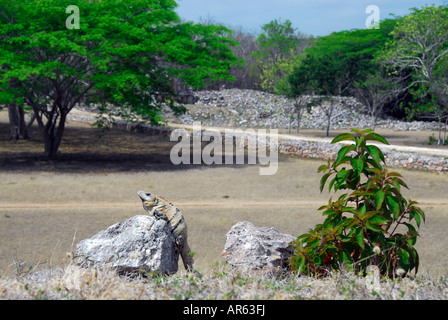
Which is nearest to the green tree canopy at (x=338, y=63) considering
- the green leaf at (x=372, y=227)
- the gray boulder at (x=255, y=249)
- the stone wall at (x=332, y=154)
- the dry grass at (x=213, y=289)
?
the stone wall at (x=332, y=154)

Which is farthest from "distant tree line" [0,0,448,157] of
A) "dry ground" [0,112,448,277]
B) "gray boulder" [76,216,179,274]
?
"gray boulder" [76,216,179,274]

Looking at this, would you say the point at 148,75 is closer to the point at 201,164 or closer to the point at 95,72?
the point at 95,72

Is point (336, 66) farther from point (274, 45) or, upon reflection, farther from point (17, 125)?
point (274, 45)

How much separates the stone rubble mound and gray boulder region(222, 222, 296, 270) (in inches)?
1171

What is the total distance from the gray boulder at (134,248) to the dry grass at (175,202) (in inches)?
13.6

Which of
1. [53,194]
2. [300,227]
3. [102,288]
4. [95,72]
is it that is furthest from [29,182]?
[102,288]

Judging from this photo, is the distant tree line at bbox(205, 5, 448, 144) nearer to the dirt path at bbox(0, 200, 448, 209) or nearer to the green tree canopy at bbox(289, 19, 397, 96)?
the green tree canopy at bbox(289, 19, 397, 96)

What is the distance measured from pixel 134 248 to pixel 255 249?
1213mm

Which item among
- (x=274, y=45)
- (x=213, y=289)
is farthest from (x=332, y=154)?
(x=274, y=45)

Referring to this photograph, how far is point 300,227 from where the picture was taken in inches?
361

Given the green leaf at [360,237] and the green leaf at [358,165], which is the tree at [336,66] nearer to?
the green leaf at [358,165]

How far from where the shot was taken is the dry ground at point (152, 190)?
7977 millimetres

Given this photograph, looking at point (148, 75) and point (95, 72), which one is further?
point (148, 75)
